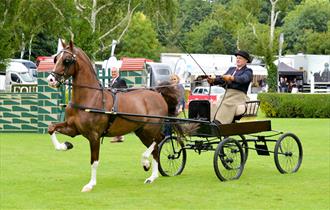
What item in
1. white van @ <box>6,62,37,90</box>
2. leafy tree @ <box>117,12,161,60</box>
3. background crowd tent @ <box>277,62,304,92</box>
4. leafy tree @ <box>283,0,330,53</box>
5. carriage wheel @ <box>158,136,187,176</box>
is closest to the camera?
carriage wheel @ <box>158,136,187,176</box>

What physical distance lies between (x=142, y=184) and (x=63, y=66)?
7.65 ft

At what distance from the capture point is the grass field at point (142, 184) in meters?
10.9

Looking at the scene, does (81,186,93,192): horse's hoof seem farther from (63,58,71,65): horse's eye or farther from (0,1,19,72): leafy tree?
(0,1,19,72): leafy tree

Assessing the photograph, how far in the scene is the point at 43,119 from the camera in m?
24.5

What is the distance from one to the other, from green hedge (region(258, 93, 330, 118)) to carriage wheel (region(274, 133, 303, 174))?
799 inches

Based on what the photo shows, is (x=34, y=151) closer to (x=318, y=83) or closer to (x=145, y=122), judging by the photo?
(x=145, y=122)

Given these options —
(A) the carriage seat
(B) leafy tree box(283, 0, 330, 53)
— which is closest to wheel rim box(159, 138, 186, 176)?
(A) the carriage seat

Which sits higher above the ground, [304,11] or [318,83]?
[304,11]

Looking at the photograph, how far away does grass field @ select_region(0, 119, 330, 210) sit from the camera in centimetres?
1091

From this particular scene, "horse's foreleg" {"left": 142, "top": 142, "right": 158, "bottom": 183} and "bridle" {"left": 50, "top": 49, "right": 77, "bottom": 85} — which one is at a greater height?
"bridle" {"left": 50, "top": 49, "right": 77, "bottom": 85}

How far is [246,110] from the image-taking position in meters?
13.8

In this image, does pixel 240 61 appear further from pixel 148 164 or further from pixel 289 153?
pixel 148 164

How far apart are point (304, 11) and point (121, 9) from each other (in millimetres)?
47152

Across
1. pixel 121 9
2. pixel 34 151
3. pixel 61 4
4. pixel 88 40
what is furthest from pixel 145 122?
pixel 121 9
